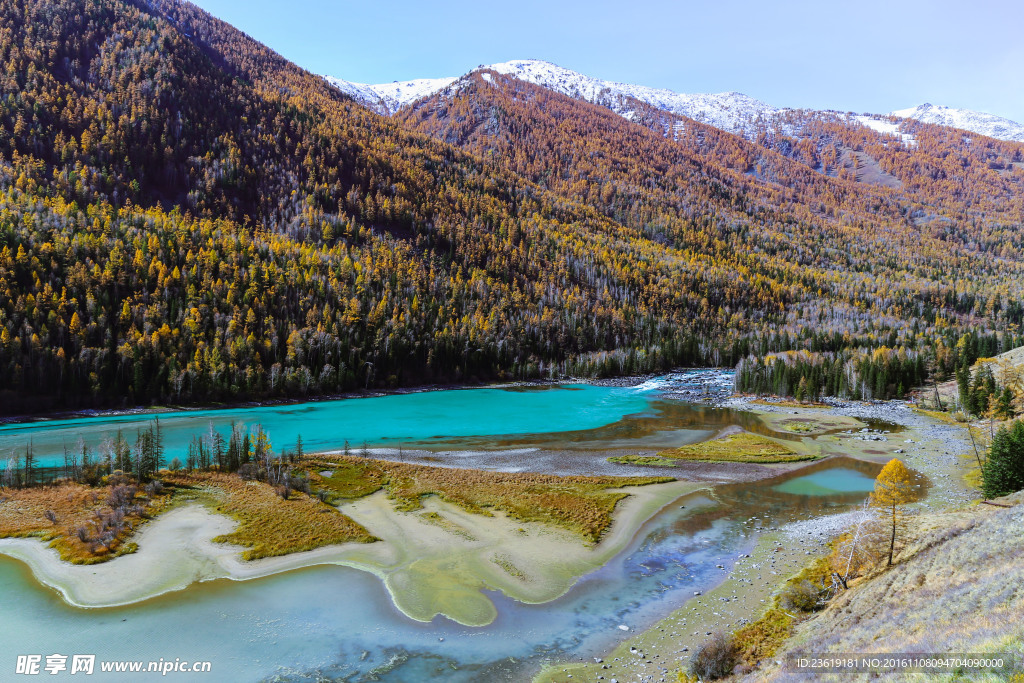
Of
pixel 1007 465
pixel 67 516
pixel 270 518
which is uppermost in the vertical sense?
pixel 1007 465

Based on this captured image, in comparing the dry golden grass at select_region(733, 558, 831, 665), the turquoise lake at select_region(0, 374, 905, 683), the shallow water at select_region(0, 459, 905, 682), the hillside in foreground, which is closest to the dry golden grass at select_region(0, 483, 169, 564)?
the turquoise lake at select_region(0, 374, 905, 683)

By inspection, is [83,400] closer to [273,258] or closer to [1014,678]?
[273,258]

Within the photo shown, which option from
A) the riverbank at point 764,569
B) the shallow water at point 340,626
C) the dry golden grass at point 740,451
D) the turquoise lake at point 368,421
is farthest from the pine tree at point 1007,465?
the turquoise lake at point 368,421

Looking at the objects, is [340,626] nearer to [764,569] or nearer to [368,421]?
[764,569]

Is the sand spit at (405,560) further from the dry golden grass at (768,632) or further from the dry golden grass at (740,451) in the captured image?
the dry golden grass at (740,451)

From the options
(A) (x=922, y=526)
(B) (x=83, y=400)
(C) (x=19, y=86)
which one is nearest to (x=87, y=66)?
(C) (x=19, y=86)

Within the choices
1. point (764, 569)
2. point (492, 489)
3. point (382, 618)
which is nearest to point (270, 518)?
point (382, 618)
